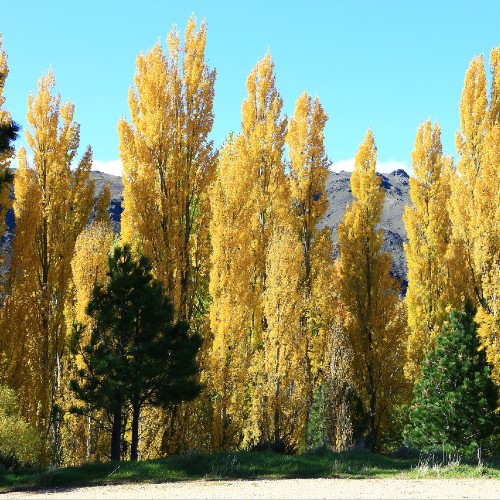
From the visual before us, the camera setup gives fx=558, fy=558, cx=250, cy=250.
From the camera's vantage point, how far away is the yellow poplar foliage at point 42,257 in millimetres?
19016

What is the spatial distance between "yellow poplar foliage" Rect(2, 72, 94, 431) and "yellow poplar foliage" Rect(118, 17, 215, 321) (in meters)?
3.99

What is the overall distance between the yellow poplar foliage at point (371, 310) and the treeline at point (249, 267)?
0.09m

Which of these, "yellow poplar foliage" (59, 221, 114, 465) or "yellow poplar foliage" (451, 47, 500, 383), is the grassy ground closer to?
"yellow poplar foliage" (59, 221, 114, 465)

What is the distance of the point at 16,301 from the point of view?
19062mm

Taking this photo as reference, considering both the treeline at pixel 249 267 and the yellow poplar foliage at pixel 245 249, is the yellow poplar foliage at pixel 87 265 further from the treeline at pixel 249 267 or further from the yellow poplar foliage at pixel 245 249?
the yellow poplar foliage at pixel 245 249

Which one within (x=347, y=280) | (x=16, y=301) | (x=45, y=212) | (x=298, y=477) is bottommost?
(x=298, y=477)

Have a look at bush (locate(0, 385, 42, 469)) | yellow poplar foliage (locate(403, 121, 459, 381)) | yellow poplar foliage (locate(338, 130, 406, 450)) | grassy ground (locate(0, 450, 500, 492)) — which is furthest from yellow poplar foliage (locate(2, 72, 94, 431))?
yellow poplar foliage (locate(403, 121, 459, 381))

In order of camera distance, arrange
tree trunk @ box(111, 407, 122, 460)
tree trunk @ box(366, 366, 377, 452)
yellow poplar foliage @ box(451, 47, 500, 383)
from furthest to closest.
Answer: tree trunk @ box(366, 366, 377, 452) < yellow poplar foliage @ box(451, 47, 500, 383) < tree trunk @ box(111, 407, 122, 460)

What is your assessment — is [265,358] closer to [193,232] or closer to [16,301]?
[193,232]

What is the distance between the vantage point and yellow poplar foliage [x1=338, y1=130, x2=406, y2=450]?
906 inches

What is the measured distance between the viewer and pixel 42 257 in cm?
2027

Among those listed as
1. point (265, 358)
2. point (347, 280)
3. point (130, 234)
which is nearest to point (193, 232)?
point (130, 234)

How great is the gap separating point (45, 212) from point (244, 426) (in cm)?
1047

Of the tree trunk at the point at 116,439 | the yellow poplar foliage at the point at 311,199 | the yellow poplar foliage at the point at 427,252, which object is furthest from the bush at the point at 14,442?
the yellow poplar foliage at the point at 427,252
